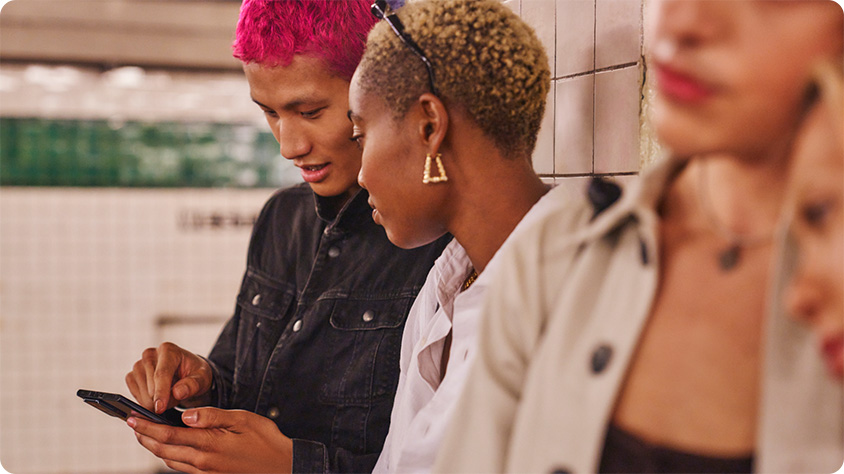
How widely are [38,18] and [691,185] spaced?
450 cm

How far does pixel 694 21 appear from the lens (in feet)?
2.19

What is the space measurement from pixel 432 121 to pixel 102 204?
387cm

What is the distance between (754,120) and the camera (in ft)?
2.14

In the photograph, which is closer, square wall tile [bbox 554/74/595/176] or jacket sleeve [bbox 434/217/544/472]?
jacket sleeve [bbox 434/217/544/472]

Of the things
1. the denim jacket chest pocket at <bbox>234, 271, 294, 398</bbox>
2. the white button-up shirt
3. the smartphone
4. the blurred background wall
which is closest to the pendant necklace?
the white button-up shirt

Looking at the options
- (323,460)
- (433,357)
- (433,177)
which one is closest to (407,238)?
(433,177)

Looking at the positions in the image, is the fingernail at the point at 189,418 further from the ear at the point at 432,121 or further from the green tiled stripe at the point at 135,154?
the green tiled stripe at the point at 135,154

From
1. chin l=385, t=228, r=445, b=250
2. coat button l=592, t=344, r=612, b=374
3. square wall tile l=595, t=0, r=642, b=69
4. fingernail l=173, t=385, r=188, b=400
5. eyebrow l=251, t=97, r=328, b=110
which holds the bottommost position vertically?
fingernail l=173, t=385, r=188, b=400

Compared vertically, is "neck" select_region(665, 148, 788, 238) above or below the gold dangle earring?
below

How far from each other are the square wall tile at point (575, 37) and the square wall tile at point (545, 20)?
0.8 inches

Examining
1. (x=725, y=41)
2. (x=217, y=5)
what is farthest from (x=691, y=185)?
(x=217, y=5)

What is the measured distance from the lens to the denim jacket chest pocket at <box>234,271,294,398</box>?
6.15ft

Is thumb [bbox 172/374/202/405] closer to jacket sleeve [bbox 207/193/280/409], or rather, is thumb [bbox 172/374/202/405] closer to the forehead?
jacket sleeve [bbox 207/193/280/409]

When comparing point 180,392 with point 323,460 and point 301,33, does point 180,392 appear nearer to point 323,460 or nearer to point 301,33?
point 323,460
